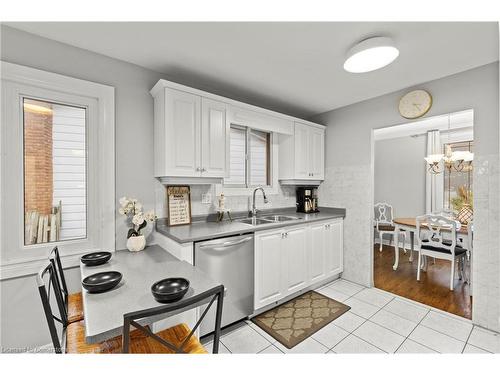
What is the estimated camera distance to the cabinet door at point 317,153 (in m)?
3.28

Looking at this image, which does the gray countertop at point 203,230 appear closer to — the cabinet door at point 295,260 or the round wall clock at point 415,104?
the cabinet door at point 295,260

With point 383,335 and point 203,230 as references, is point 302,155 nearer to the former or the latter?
point 203,230

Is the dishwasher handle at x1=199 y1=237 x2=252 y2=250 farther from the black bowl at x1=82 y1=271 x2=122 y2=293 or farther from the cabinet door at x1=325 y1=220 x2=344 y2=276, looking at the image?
the cabinet door at x1=325 y1=220 x2=344 y2=276

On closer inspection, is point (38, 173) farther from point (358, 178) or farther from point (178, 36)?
point (358, 178)

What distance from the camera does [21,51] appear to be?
1.59m

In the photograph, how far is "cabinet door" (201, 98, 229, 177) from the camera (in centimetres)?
218

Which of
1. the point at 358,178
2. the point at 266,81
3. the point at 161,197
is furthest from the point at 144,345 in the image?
the point at 358,178

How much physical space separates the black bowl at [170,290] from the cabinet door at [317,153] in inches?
99.7

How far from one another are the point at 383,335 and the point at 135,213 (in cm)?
240

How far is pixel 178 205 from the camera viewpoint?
228cm

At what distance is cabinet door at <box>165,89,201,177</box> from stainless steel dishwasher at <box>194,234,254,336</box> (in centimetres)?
70

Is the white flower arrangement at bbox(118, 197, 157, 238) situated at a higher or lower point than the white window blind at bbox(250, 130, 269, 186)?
lower

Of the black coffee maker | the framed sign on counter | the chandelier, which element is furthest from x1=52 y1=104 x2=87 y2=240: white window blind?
the chandelier

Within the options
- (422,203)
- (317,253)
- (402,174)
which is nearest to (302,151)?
(317,253)
